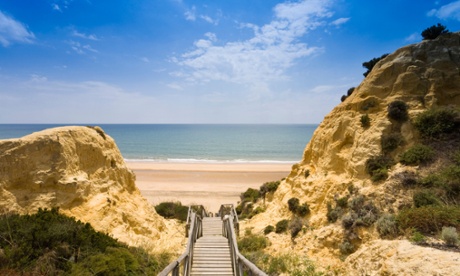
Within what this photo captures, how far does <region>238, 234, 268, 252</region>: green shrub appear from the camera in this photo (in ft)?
37.4

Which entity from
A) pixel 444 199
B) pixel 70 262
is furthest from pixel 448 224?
pixel 70 262

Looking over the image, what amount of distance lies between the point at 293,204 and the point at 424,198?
240 inches

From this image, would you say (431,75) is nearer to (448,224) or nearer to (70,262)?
(448,224)

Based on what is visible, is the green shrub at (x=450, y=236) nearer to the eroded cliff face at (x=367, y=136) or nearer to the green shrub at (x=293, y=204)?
the eroded cliff face at (x=367, y=136)

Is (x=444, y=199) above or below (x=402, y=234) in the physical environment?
above

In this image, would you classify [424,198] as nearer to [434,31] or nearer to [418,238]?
[418,238]

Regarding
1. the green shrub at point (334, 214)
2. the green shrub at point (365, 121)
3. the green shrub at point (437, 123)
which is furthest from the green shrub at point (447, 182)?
the green shrub at point (365, 121)

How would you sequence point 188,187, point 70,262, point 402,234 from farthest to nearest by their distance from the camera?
1. point 188,187
2. point 402,234
3. point 70,262

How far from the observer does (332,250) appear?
9.38 m

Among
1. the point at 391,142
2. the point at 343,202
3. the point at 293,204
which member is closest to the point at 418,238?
the point at 343,202

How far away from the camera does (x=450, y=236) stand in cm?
578

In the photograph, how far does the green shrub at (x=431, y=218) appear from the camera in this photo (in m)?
6.64

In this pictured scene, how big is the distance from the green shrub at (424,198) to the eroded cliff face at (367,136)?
0.56 m

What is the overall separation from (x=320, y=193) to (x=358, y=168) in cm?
232
